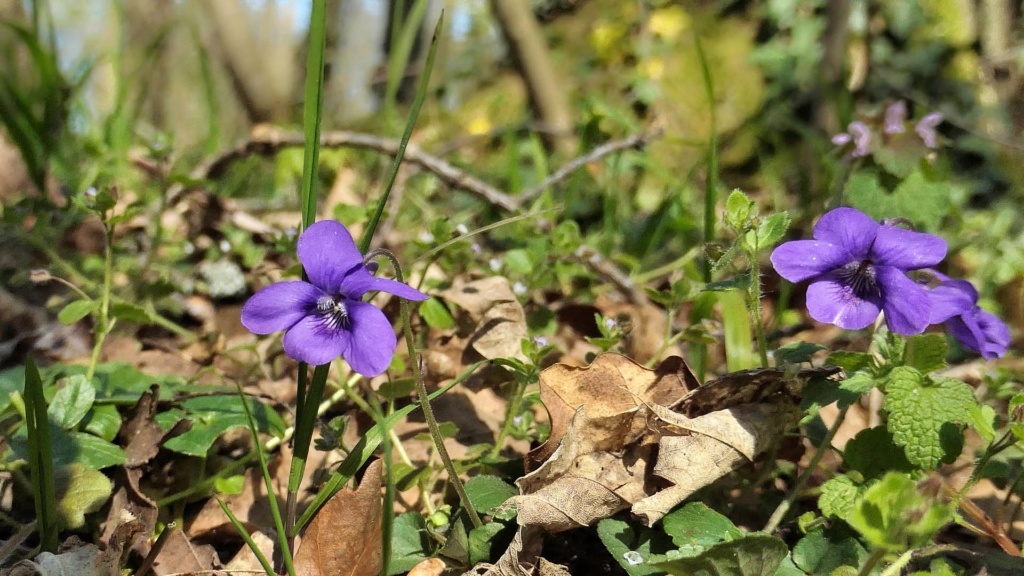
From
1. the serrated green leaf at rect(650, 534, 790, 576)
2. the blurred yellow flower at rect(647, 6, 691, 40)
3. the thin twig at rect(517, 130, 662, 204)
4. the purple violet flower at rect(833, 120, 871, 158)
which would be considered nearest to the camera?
the serrated green leaf at rect(650, 534, 790, 576)

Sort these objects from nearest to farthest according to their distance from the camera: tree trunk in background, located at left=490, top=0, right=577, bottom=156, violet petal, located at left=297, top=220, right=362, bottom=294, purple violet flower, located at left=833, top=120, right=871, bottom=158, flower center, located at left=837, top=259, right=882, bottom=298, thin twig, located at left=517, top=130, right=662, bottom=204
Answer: violet petal, located at left=297, top=220, right=362, bottom=294 → flower center, located at left=837, top=259, right=882, bottom=298 → purple violet flower, located at left=833, top=120, right=871, bottom=158 → thin twig, located at left=517, top=130, right=662, bottom=204 → tree trunk in background, located at left=490, top=0, right=577, bottom=156

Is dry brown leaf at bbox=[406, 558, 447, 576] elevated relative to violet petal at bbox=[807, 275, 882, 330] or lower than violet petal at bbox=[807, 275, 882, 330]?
lower

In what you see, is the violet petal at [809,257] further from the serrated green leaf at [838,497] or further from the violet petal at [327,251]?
the violet petal at [327,251]

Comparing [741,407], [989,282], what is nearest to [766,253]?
[989,282]

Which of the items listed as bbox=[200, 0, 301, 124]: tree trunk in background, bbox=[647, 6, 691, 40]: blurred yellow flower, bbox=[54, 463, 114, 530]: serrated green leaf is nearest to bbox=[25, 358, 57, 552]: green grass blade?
bbox=[54, 463, 114, 530]: serrated green leaf

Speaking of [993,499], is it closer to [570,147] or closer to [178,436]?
[178,436]

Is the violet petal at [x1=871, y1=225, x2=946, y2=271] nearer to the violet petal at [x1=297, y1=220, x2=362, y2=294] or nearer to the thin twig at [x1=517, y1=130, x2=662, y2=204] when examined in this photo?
the violet petal at [x1=297, y1=220, x2=362, y2=294]

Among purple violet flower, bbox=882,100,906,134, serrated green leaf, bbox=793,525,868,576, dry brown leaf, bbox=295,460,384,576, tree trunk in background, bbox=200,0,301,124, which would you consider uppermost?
tree trunk in background, bbox=200,0,301,124

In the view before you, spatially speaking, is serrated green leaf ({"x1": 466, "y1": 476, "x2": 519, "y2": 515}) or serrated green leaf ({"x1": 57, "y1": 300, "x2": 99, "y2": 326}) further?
serrated green leaf ({"x1": 57, "y1": 300, "x2": 99, "y2": 326})
